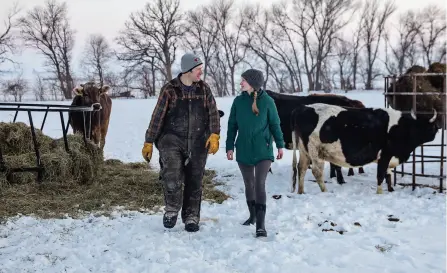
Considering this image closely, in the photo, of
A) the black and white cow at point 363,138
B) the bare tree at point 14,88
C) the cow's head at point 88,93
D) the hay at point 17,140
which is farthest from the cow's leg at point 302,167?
the bare tree at point 14,88

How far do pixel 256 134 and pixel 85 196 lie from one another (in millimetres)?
3071

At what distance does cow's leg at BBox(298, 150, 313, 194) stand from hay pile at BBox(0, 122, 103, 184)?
3550 millimetres

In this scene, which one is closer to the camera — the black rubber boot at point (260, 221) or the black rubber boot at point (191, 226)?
the black rubber boot at point (260, 221)

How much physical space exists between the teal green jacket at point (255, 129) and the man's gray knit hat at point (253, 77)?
13cm

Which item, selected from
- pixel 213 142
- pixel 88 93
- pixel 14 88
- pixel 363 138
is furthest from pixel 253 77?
pixel 14 88

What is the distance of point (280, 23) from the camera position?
43719mm

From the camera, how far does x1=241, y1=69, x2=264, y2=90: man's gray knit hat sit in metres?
4.80

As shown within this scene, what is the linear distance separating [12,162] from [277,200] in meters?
4.23

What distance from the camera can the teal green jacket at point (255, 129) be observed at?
475cm

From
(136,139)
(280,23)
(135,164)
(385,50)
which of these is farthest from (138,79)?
(135,164)

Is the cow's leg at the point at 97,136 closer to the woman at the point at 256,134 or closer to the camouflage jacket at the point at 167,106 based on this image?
the camouflage jacket at the point at 167,106

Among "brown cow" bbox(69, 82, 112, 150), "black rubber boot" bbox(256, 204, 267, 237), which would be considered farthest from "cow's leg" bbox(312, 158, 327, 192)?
"brown cow" bbox(69, 82, 112, 150)

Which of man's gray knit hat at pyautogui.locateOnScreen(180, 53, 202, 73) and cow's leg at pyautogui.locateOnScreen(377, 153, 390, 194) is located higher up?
man's gray knit hat at pyautogui.locateOnScreen(180, 53, 202, 73)

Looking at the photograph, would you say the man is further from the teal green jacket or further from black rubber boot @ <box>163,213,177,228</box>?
the teal green jacket
